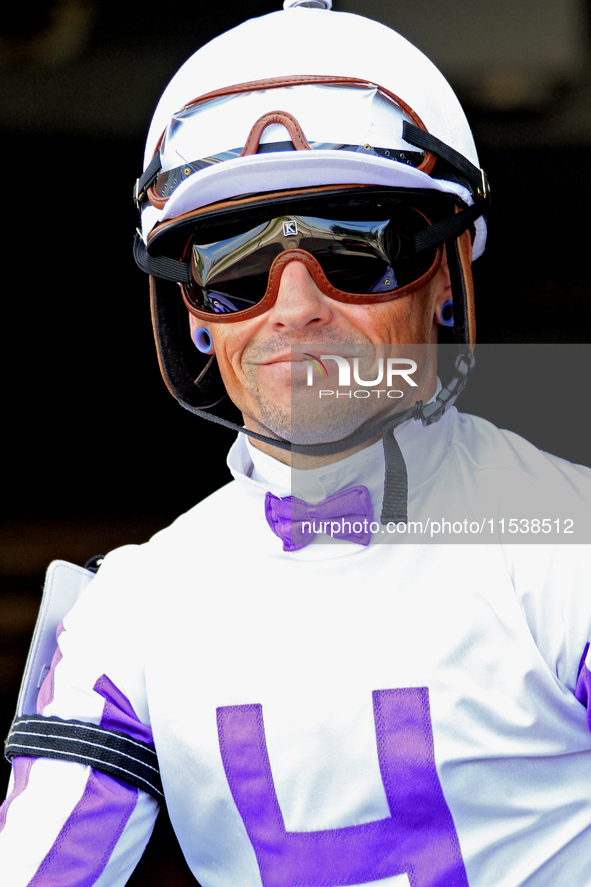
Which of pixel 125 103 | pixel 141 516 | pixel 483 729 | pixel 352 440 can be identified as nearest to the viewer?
pixel 483 729

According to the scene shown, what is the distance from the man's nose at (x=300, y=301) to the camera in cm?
122

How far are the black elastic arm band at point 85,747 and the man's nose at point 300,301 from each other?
26.6 inches

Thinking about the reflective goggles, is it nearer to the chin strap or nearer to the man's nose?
the man's nose

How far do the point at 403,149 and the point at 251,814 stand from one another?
1.01 m

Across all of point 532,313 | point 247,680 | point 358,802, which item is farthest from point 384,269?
point 532,313

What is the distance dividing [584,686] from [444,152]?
802 millimetres

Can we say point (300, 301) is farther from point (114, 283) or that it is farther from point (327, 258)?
point (114, 283)

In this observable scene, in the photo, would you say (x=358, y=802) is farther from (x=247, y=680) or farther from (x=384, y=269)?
(x=384, y=269)

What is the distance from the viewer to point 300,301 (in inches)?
47.9

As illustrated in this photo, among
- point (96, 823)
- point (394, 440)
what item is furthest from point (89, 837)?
point (394, 440)

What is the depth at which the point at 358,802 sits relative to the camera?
1192 millimetres

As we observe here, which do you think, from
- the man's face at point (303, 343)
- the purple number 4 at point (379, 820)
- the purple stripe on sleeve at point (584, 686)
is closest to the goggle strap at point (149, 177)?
the man's face at point (303, 343)

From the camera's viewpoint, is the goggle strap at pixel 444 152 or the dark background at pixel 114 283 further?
the dark background at pixel 114 283

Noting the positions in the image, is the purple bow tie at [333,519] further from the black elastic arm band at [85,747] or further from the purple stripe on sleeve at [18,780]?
the purple stripe on sleeve at [18,780]
